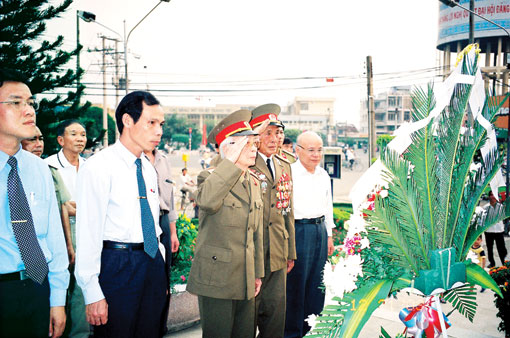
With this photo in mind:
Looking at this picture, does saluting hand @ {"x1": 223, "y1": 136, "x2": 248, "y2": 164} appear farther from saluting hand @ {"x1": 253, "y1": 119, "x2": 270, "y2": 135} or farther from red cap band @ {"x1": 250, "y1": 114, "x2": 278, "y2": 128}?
red cap band @ {"x1": 250, "y1": 114, "x2": 278, "y2": 128}

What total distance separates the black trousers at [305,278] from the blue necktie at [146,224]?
85.5 inches

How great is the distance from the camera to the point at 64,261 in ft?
7.27

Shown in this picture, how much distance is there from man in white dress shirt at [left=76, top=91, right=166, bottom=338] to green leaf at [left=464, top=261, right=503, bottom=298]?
5.45 ft

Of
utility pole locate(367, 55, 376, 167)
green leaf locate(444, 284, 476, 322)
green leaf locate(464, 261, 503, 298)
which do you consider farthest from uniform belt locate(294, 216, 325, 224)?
utility pole locate(367, 55, 376, 167)

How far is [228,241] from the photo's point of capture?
9.81 ft

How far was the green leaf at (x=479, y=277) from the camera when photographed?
79.8 inches


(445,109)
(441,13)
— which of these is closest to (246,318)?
(445,109)

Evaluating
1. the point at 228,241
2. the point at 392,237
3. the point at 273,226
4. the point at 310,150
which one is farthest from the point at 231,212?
the point at 310,150

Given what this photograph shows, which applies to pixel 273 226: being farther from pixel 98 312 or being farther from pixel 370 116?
pixel 370 116

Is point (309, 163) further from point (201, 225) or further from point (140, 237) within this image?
point (140, 237)

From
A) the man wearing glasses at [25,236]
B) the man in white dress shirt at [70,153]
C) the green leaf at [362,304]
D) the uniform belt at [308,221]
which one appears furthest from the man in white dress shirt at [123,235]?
the uniform belt at [308,221]

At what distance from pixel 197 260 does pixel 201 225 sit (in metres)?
0.26

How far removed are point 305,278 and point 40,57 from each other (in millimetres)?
4984

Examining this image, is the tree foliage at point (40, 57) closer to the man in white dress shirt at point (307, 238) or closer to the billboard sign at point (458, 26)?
the man in white dress shirt at point (307, 238)
